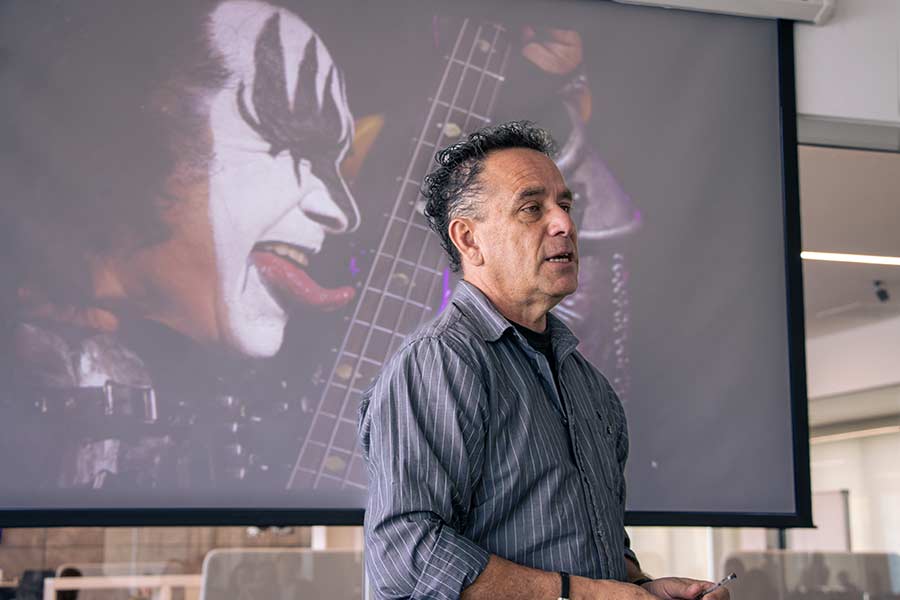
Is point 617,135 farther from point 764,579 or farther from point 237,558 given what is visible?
point 237,558

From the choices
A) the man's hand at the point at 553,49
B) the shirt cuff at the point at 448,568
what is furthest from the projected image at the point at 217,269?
the shirt cuff at the point at 448,568

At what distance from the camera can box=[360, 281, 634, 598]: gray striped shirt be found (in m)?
1.61

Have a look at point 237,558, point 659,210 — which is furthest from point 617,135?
point 237,558

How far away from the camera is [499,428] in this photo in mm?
1767

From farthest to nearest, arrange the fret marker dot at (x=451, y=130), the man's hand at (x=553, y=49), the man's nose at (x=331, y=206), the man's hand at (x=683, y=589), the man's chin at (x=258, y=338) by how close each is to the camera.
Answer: the man's hand at (x=553, y=49) < the fret marker dot at (x=451, y=130) < the man's nose at (x=331, y=206) < the man's chin at (x=258, y=338) < the man's hand at (x=683, y=589)

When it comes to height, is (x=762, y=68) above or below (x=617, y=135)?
above

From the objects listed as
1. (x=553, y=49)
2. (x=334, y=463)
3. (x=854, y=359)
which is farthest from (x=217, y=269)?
(x=854, y=359)

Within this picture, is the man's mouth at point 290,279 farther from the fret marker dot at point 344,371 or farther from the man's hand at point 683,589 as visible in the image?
the man's hand at point 683,589

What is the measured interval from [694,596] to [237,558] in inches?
57.1

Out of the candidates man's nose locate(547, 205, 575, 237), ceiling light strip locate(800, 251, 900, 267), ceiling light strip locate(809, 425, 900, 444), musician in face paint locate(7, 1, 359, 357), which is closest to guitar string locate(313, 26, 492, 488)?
musician in face paint locate(7, 1, 359, 357)

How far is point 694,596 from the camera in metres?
1.79

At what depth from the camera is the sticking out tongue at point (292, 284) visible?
9.52ft

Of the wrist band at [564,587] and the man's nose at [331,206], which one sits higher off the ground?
the man's nose at [331,206]

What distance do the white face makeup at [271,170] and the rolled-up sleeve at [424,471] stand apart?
1141 millimetres
